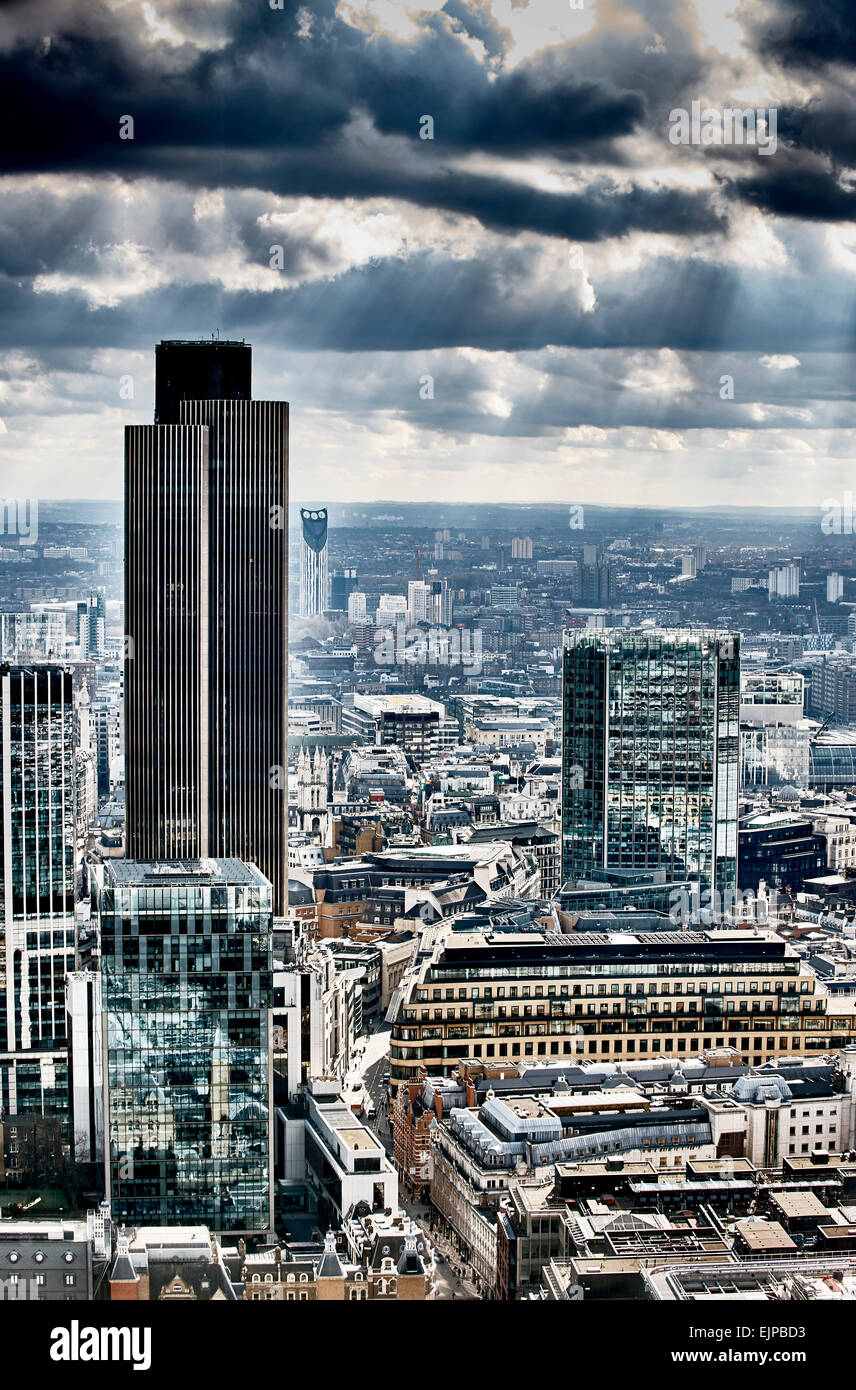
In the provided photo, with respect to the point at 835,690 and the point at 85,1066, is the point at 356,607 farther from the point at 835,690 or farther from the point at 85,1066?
the point at 85,1066

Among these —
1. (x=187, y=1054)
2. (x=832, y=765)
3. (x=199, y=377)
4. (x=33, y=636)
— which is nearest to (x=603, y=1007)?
(x=187, y=1054)

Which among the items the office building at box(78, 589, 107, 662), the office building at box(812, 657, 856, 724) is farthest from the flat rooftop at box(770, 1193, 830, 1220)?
the office building at box(812, 657, 856, 724)

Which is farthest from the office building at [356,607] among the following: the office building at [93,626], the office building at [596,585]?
the office building at [93,626]

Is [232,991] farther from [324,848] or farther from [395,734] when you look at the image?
[395,734]

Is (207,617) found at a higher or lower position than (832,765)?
higher

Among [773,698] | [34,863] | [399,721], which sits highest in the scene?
[773,698]
